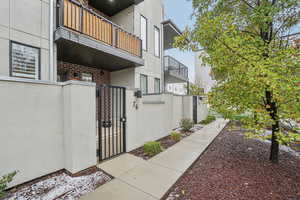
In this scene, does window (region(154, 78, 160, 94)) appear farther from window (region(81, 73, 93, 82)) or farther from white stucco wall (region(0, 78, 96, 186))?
white stucco wall (region(0, 78, 96, 186))

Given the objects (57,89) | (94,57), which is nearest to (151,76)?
(94,57)

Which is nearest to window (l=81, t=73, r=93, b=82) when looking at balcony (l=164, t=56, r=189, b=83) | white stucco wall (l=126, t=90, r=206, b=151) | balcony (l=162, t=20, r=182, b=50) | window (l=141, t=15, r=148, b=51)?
white stucco wall (l=126, t=90, r=206, b=151)

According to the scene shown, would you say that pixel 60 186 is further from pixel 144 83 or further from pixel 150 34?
pixel 150 34

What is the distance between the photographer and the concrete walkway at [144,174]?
261 centimetres

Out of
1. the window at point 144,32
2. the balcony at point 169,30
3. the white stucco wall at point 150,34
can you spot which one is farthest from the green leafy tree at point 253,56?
the balcony at point 169,30

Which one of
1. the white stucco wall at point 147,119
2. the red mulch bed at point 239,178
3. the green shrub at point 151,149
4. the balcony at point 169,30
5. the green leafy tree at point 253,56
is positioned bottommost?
the red mulch bed at point 239,178

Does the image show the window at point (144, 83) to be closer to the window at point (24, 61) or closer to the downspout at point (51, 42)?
the downspout at point (51, 42)

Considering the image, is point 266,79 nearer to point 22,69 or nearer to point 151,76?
point 22,69

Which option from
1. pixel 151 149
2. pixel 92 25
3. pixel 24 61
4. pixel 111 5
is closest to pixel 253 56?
pixel 151 149

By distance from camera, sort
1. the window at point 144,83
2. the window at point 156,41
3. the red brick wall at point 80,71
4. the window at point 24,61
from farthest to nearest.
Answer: the window at point 156,41
the window at point 144,83
the red brick wall at point 80,71
the window at point 24,61

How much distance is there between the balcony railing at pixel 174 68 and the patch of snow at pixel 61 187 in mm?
9553

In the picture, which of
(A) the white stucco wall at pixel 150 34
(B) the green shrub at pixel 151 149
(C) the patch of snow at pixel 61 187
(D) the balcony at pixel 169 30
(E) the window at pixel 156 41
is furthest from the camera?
(D) the balcony at pixel 169 30

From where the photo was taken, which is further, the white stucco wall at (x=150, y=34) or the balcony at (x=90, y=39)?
the white stucco wall at (x=150, y=34)

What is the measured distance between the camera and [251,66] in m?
2.65
